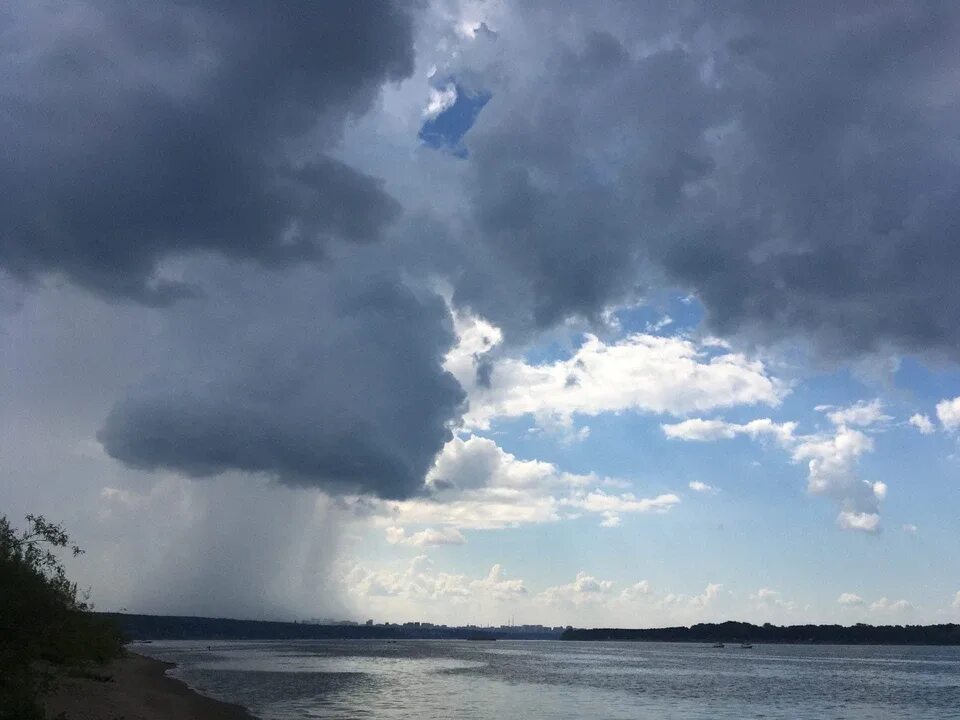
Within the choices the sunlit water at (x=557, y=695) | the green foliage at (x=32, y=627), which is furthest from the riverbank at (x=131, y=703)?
the green foliage at (x=32, y=627)

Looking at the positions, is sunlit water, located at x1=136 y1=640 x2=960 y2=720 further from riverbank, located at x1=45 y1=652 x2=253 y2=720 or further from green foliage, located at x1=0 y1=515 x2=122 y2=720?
green foliage, located at x1=0 y1=515 x2=122 y2=720

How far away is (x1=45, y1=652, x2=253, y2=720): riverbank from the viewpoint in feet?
177

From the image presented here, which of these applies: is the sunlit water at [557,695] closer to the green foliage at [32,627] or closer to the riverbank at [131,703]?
the riverbank at [131,703]

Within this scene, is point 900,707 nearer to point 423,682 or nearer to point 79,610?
point 423,682

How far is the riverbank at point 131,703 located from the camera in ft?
177

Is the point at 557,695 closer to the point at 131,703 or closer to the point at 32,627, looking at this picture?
the point at 131,703

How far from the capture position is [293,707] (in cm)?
7369

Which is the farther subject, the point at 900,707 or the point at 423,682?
the point at 423,682

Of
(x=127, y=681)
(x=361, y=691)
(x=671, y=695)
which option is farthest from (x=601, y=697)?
→ (x=127, y=681)

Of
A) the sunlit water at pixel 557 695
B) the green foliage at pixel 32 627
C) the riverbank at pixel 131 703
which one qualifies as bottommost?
the sunlit water at pixel 557 695

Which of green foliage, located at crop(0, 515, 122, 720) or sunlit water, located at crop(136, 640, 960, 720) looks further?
sunlit water, located at crop(136, 640, 960, 720)

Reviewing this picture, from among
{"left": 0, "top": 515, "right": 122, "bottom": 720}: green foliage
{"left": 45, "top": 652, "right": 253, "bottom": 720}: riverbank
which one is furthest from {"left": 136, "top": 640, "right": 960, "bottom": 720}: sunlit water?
{"left": 0, "top": 515, "right": 122, "bottom": 720}: green foliage

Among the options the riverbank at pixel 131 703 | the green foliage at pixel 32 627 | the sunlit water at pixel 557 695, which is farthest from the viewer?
the sunlit water at pixel 557 695

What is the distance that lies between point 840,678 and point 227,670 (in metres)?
109
